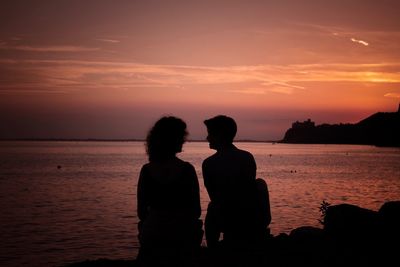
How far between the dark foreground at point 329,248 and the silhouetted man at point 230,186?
408 millimetres

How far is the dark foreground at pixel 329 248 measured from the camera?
21.7 ft

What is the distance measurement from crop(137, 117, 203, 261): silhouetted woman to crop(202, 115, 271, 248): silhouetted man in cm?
92

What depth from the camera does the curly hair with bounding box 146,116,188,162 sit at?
6043mm

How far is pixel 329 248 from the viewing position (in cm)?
761

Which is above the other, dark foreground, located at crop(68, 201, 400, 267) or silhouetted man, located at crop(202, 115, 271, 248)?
silhouetted man, located at crop(202, 115, 271, 248)

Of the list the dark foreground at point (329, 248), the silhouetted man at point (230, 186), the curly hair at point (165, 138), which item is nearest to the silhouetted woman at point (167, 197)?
the curly hair at point (165, 138)

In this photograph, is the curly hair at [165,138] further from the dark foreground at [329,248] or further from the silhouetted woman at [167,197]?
the dark foreground at [329,248]

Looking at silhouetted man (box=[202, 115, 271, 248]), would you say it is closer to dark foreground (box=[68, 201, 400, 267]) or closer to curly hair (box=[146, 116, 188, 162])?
dark foreground (box=[68, 201, 400, 267])

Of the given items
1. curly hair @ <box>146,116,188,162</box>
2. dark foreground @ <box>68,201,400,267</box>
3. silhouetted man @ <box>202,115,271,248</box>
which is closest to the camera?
curly hair @ <box>146,116,188,162</box>

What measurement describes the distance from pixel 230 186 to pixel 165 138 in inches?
62.0

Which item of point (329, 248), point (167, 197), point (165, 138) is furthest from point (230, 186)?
point (329, 248)

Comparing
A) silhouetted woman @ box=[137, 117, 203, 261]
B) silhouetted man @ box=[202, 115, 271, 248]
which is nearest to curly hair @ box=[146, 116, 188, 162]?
silhouetted woman @ box=[137, 117, 203, 261]

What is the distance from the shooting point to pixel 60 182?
5750 cm

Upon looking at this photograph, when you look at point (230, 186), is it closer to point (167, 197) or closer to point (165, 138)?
point (167, 197)
